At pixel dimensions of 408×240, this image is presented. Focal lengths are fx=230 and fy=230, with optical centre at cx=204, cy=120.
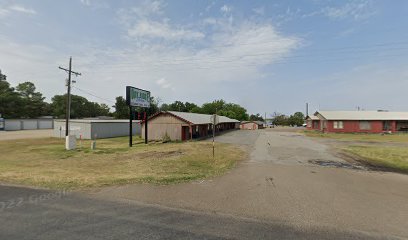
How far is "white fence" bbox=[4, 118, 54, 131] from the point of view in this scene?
55.7m

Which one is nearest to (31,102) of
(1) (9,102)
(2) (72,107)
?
(1) (9,102)

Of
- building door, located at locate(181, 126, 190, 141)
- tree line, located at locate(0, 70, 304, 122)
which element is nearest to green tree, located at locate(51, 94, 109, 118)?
tree line, located at locate(0, 70, 304, 122)

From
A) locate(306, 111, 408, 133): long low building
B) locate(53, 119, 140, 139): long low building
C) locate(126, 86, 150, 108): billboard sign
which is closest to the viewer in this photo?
locate(126, 86, 150, 108): billboard sign

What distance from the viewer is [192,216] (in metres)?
5.88

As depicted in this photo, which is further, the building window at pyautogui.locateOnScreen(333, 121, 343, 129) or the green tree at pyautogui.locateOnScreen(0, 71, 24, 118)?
the green tree at pyautogui.locateOnScreen(0, 71, 24, 118)

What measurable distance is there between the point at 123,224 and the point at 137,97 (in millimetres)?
21077

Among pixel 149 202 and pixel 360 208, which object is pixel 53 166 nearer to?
pixel 149 202

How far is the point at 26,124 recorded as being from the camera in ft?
196

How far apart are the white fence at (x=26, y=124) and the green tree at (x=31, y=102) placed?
43.1ft

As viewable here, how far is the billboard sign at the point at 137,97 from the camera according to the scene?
77.6 ft

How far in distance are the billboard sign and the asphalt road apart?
17.6 metres

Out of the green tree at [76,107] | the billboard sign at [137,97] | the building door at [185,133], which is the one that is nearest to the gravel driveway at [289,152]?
the building door at [185,133]

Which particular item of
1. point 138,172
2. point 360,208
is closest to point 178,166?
point 138,172

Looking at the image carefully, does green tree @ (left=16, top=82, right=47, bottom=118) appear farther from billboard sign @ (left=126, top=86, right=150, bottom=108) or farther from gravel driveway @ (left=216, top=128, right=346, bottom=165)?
gravel driveway @ (left=216, top=128, right=346, bottom=165)
